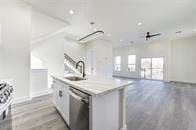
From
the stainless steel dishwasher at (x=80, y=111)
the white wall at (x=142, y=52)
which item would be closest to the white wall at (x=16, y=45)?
the stainless steel dishwasher at (x=80, y=111)

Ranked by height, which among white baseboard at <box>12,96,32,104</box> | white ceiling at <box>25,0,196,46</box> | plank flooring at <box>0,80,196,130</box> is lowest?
plank flooring at <box>0,80,196,130</box>

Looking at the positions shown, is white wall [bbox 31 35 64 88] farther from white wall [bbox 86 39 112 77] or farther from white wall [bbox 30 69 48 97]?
white wall [bbox 86 39 112 77]

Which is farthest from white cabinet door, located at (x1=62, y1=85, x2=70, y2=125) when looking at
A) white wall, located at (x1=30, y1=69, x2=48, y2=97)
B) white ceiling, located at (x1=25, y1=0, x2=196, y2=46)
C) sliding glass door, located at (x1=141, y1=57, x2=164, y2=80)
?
sliding glass door, located at (x1=141, y1=57, x2=164, y2=80)

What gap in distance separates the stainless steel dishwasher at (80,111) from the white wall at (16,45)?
2.63 m

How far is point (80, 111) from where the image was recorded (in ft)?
5.03

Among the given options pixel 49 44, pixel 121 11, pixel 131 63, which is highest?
pixel 121 11

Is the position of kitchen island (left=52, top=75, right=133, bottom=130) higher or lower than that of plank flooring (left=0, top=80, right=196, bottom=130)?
higher

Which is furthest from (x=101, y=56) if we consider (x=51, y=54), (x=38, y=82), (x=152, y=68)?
(x=38, y=82)

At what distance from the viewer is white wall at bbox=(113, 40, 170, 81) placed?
25.4 ft

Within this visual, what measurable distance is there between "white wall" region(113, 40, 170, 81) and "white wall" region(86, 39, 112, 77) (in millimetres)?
2562

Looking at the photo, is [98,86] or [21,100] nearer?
[98,86]

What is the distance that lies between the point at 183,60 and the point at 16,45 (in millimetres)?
9689

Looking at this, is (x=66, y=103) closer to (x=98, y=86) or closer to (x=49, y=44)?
(x=98, y=86)

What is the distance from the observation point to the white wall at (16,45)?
10.0 ft
